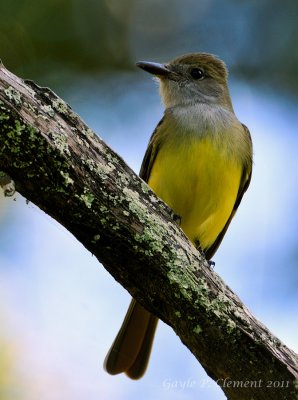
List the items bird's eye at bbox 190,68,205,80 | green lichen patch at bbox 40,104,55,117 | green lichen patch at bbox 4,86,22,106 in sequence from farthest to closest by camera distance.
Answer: bird's eye at bbox 190,68,205,80, green lichen patch at bbox 40,104,55,117, green lichen patch at bbox 4,86,22,106

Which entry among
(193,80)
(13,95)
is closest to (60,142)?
(13,95)

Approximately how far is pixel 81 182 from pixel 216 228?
7.32 feet

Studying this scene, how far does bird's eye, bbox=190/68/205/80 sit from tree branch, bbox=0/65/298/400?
2.59m

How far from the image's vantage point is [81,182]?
2941 mm

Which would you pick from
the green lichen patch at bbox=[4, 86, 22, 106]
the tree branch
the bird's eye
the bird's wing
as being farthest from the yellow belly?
the green lichen patch at bbox=[4, 86, 22, 106]

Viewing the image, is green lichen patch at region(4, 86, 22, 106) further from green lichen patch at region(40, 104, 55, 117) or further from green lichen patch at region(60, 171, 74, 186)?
green lichen patch at region(60, 171, 74, 186)

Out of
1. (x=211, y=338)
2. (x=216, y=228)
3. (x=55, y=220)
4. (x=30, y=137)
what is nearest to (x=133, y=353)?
(x=216, y=228)

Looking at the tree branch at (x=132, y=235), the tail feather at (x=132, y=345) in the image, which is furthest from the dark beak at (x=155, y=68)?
the tree branch at (x=132, y=235)

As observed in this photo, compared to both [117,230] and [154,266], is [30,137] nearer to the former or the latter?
[117,230]

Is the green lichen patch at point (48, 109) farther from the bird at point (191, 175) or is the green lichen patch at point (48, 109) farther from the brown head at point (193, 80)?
the brown head at point (193, 80)

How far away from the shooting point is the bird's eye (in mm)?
5668

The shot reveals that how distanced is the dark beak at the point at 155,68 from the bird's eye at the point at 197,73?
0.21 metres

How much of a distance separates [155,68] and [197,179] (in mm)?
1067

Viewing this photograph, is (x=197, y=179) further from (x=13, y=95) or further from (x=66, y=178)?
(x=13, y=95)
